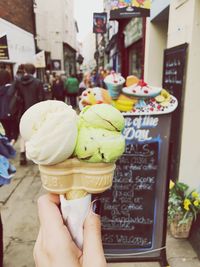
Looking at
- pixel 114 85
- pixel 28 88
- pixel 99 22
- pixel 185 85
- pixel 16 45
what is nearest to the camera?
pixel 114 85

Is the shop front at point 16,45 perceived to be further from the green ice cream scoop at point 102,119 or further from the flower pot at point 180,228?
the green ice cream scoop at point 102,119

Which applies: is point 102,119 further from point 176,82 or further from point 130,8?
point 130,8

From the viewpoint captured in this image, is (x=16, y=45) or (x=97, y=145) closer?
(x=97, y=145)

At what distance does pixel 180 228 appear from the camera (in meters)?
3.16

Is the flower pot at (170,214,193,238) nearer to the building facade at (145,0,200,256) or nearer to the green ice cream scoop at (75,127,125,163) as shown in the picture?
Answer: the building facade at (145,0,200,256)

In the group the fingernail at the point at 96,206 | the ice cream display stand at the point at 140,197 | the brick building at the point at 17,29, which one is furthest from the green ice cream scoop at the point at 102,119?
the brick building at the point at 17,29

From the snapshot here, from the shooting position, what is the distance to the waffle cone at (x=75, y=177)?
3.76 ft

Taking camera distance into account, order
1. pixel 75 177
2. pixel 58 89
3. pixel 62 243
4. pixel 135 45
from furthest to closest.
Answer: pixel 58 89
pixel 135 45
pixel 75 177
pixel 62 243

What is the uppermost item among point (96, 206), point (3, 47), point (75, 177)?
point (3, 47)

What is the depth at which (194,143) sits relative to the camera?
3.27 m

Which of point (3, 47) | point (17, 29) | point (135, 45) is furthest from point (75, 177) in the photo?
point (17, 29)

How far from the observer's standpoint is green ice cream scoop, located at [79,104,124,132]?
1.16 metres

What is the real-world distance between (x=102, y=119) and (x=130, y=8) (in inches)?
177

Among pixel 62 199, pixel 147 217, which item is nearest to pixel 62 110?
pixel 62 199
